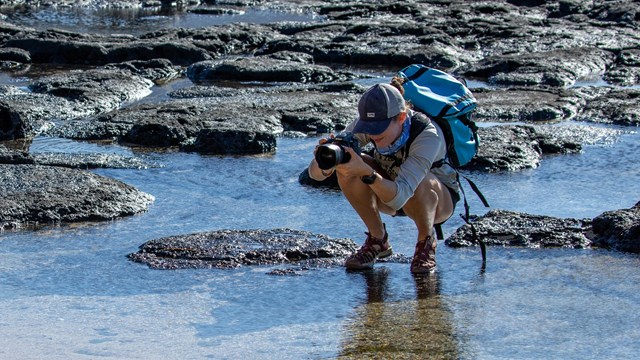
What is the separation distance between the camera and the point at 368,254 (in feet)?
17.1

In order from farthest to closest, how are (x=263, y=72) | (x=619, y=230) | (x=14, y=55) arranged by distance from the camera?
(x=14, y=55), (x=263, y=72), (x=619, y=230)

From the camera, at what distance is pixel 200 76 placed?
12508 millimetres

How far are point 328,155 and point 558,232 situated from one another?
167cm

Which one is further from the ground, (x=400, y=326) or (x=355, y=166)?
(x=355, y=166)

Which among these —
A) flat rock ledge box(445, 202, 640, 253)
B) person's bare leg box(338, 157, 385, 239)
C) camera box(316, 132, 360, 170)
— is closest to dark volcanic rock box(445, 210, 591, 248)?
flat rock ledge box(445, 202, 640, 253)

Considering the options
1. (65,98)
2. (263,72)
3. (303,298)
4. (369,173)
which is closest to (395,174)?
(369,173)

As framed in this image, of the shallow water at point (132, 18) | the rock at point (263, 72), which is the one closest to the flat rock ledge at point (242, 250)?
the rock at point (263, 72)

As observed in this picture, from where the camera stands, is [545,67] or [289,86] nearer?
[289,86]

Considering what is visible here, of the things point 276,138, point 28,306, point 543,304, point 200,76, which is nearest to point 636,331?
point 543,304

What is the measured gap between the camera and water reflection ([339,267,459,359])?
160 inches

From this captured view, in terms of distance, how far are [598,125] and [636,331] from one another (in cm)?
527

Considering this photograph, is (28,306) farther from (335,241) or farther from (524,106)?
(524,106)

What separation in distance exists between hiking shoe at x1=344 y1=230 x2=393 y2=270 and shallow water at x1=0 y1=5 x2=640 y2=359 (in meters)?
0.07

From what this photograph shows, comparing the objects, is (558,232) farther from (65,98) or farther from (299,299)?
(65,98)
